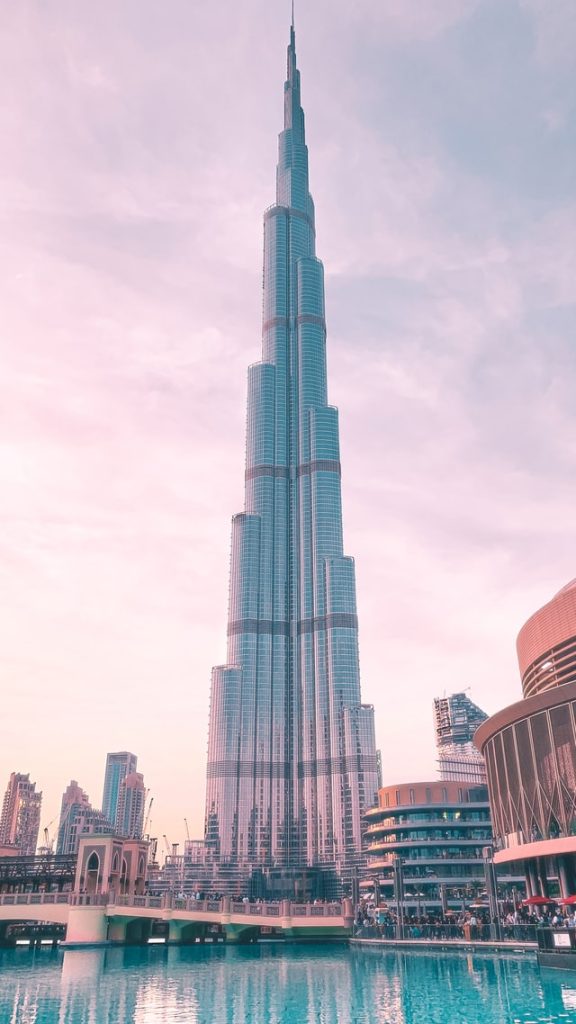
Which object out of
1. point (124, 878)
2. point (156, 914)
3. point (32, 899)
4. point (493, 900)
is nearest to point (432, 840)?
point (124, 878)

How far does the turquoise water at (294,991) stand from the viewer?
1525 inches

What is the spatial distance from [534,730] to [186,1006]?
151 ft

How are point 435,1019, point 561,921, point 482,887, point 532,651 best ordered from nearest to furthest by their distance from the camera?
point 435,1019, point 561,921, point 532,651, point 482,887

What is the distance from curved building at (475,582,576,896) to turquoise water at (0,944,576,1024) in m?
14.7

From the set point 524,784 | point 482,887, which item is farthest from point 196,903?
point 482,887

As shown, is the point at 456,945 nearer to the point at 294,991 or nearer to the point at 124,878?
the point at 294,991

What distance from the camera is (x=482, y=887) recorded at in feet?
497

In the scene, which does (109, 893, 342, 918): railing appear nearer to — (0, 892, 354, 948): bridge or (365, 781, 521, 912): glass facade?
(0, 892, 354, 948): bridge

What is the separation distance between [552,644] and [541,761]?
14.6 meters

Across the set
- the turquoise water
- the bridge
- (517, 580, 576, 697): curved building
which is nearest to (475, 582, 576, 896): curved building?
(517, 580, 576, 697): curved building

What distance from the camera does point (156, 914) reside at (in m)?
98.3

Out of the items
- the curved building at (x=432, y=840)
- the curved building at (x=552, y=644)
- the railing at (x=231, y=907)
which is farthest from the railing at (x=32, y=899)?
the curved building at (x=432, y=840)

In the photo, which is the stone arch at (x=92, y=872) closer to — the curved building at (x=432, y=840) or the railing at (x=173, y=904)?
the railing at (x=173, y=904)

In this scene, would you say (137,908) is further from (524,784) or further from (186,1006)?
(186,1006)
